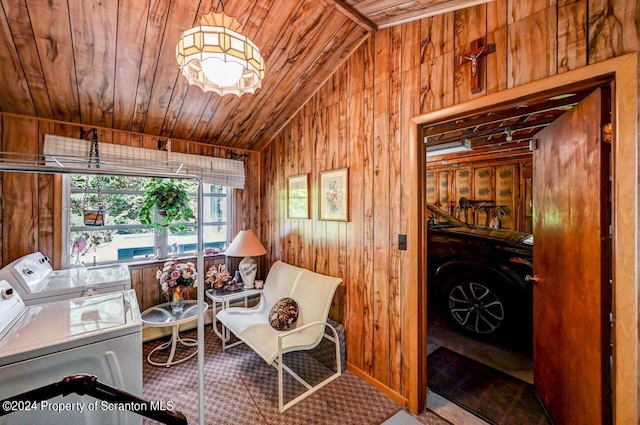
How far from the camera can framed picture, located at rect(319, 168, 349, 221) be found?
2320mm

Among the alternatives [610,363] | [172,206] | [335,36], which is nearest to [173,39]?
[335,36]

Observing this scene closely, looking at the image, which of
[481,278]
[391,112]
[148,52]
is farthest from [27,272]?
[481,278]

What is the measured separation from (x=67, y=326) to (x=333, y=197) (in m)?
1.96

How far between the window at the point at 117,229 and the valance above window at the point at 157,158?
243mm

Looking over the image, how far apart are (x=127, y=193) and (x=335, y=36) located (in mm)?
2740

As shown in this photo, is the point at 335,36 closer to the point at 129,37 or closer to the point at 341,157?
the point at 341,157

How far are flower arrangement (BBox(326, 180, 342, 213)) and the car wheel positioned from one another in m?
1.63

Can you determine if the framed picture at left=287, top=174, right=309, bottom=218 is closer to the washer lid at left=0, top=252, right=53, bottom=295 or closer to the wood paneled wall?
the wood paneled wall

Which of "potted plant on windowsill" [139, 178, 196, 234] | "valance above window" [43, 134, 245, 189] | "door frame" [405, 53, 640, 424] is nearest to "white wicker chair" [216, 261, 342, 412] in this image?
"potted plant on windowsill" [139, 178, 196, 234]

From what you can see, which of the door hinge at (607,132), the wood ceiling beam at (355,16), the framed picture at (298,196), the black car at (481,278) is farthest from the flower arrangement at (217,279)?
the door hinge at (607,132)

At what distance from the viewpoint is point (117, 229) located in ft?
9.30

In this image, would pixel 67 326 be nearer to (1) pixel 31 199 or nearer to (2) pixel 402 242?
(1) pixel 31 199

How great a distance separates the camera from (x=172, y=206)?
2.68 m

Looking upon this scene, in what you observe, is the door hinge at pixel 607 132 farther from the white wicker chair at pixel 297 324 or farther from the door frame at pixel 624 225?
the white wicker chair at pixel 297 324
